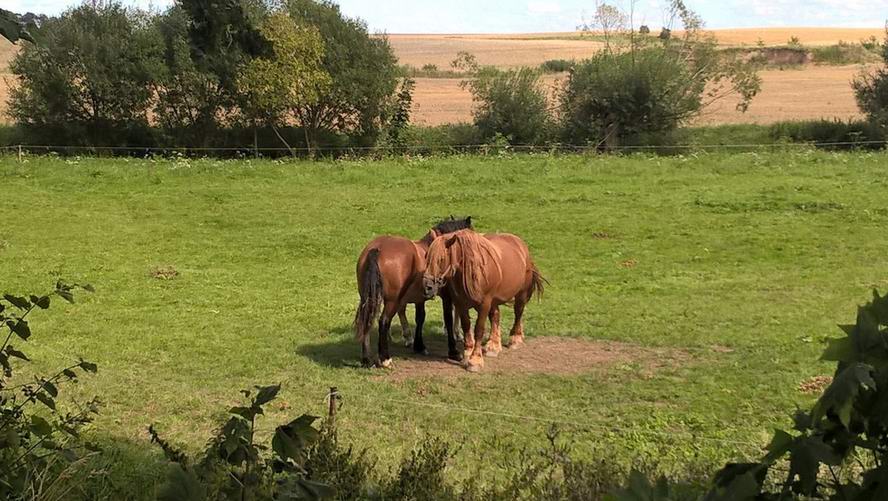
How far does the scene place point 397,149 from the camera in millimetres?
27875

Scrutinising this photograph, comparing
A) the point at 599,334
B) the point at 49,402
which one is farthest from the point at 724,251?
the point at 49,402

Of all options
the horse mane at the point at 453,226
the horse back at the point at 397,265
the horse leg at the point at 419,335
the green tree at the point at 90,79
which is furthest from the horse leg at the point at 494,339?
the green tree at the point at 90,79

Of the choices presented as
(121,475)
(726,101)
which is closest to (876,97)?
(726,101)

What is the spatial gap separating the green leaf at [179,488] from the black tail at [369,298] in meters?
6.62

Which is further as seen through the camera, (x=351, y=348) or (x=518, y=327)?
(x=518, y=327)

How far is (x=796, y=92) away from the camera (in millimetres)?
45281

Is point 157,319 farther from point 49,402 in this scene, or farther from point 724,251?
point 724,251

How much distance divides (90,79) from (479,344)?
78.6ft

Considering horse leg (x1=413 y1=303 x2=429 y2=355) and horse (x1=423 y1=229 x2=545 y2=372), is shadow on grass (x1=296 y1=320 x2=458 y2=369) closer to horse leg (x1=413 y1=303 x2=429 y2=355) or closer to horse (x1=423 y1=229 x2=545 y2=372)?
horse leg (x1=413 y1=303 x2=429 y2=355)

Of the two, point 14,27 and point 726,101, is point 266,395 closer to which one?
point 14,27

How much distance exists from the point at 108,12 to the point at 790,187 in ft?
80.3

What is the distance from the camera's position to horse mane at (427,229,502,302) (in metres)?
8.38

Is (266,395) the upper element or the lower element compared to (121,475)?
upper

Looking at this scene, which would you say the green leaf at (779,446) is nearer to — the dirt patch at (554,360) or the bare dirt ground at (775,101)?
the dirt patch at (554,360)
